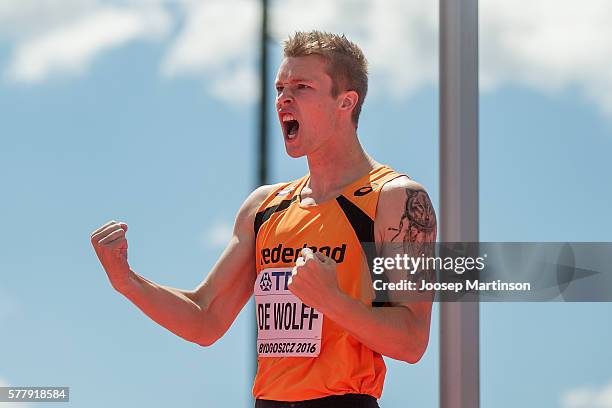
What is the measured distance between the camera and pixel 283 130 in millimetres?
2330

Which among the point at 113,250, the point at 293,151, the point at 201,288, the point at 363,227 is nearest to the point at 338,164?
the point at 293,151

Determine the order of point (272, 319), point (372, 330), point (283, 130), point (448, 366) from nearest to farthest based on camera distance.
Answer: point (372, 330), point (272, 319), point (283, 130), point (448, 366)

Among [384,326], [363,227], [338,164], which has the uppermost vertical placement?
[338,164]

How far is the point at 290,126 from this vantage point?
2.34 meters

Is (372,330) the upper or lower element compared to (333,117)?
lower

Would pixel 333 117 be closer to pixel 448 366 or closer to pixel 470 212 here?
pixel 470 212

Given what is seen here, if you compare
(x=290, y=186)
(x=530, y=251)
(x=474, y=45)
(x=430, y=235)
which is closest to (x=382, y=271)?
(x=430, y=235)

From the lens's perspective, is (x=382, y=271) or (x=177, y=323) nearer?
(x=382, y=271)

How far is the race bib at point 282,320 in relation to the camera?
6.96 feet

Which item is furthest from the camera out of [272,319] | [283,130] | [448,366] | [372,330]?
[448,366]

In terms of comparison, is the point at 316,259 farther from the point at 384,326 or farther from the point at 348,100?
the point at 348,100

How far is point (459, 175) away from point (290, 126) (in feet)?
1.73

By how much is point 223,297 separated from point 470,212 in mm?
723

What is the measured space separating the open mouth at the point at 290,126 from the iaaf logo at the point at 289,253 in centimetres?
28
